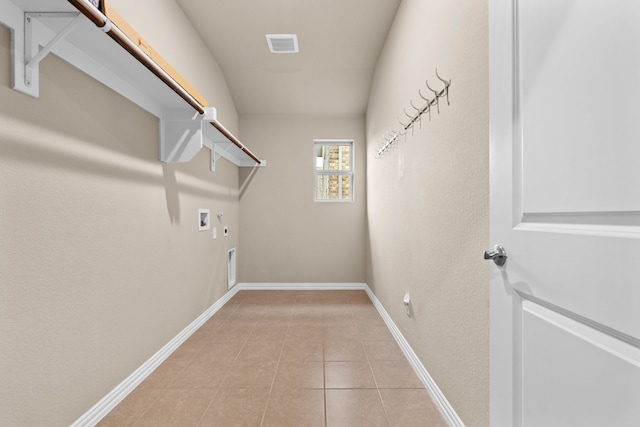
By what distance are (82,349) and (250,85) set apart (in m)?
3.41

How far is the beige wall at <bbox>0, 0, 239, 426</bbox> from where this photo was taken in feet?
4.14

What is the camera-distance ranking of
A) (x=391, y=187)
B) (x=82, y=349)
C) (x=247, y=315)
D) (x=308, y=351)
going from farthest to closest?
(x=247, y=315) → (x=391, y=187) → (x=308, y=351) → (x=82, y=349)

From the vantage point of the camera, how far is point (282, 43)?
11.1 ft

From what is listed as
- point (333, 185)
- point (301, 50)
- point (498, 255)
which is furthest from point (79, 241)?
point (333, 185)

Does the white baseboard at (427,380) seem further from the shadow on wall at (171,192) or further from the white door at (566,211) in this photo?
the shadow on wall at (171,192)

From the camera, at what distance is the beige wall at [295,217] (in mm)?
4844

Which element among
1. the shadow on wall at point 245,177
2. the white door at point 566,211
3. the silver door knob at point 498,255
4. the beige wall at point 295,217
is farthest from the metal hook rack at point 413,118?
the shadow on wall at point 245,177

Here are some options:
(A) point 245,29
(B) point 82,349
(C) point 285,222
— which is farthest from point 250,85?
(B) point 82,349

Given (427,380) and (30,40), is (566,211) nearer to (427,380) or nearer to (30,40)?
(427,380)

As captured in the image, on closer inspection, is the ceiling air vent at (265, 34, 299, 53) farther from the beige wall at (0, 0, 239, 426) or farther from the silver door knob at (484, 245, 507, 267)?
the silver door knob at (484, 245, 507, 267)

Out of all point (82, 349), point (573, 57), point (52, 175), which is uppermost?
point (573, 57)

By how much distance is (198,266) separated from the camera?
3180mm

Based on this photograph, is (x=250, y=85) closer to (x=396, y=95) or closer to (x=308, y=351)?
(x=396, y=95)

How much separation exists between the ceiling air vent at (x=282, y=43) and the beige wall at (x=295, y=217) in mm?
1401
